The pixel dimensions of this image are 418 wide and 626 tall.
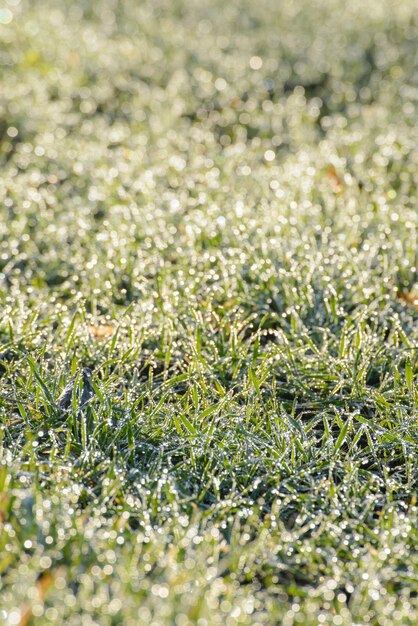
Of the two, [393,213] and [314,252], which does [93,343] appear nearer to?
[314,252]

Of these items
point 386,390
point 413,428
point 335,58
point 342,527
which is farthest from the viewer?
point 335,58

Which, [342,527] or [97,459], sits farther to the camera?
[97,459]

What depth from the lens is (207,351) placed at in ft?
8.50

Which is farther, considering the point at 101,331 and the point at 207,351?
the point at 101,331

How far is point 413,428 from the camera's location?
2.20 metres

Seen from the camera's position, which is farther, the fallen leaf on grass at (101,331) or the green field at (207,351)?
the fallen leaf on grass at (101,331)

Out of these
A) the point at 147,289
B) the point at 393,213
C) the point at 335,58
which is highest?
the point at 335,58

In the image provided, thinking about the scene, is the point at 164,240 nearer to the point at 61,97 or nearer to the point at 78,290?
the point at 78,290

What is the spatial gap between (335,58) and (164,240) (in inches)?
129

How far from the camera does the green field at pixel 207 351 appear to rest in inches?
66.0

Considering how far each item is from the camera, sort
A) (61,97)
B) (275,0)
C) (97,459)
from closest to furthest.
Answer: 1. (97,459)
2. (61,97)
3. (275,0)

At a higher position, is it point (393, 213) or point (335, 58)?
point (335, 58)

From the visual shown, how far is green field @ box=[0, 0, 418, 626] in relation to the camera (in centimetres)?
168

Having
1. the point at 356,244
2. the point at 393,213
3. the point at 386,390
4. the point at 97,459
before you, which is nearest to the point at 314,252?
the point at 356,244
